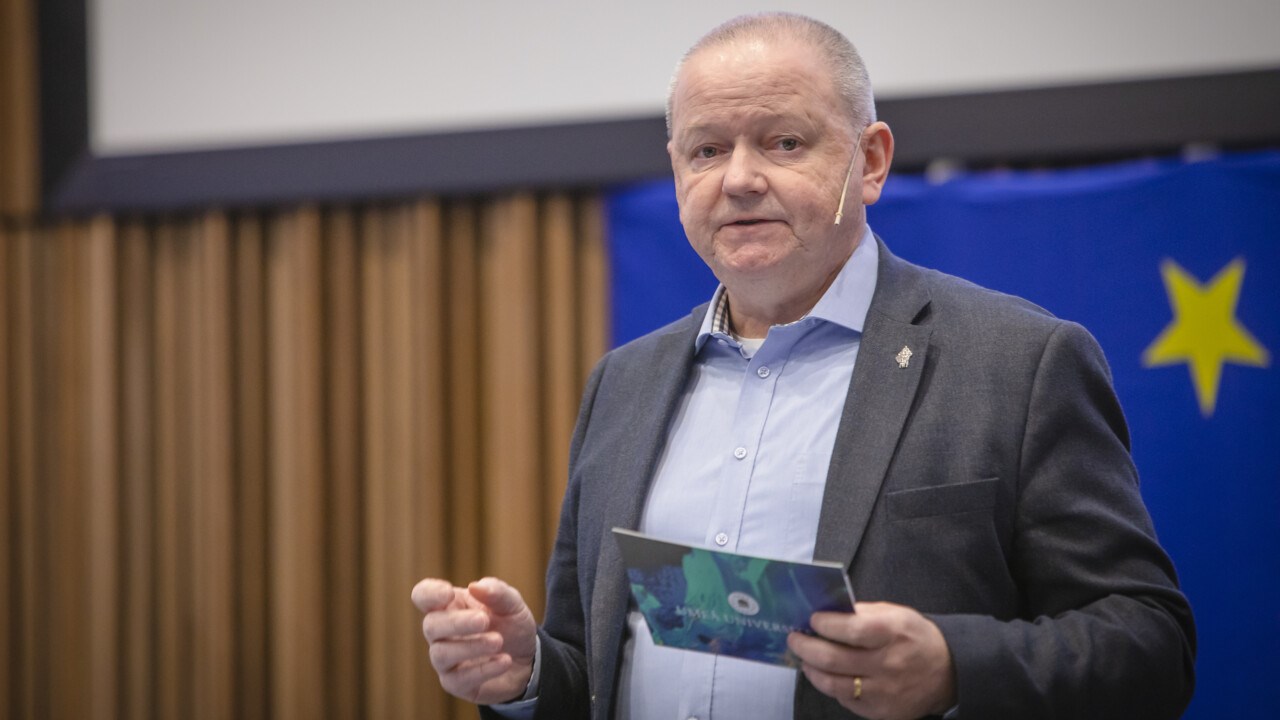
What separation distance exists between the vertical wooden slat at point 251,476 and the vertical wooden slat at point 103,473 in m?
0.36

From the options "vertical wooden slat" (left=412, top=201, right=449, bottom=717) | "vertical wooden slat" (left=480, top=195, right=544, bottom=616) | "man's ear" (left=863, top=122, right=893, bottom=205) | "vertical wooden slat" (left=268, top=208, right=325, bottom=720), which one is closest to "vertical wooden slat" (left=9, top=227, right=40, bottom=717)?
"vertical wooden slat" (left=268, top=208, right=325, bottom=720)

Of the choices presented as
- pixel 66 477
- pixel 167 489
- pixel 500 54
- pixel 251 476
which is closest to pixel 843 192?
pixel 500 54

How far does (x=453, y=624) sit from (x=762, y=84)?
2.81 ft

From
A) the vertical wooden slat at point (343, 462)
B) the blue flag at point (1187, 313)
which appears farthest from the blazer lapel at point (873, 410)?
the vertical wooden slat at point (343, 462)

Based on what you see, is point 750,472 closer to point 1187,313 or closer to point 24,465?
point 1187,313

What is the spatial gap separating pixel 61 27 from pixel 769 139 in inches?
101

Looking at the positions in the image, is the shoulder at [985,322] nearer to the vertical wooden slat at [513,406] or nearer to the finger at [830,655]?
the finger at [830,655]

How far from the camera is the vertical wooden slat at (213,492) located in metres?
3.16

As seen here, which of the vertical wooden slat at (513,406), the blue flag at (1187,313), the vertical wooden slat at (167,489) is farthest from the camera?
the vertical wooden slat at (167,489)

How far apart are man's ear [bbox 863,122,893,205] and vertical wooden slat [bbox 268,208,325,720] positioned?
189 cm

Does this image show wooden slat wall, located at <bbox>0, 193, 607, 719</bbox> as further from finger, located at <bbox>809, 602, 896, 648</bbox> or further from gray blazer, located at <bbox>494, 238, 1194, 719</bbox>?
finger, located at <bbox>809, 602, 896, 648</bbox>

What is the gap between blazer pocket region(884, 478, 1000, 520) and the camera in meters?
1.43

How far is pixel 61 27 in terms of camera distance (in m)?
3.31

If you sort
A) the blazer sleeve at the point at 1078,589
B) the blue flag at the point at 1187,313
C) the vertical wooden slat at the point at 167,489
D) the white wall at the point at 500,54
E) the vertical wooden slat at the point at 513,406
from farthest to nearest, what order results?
1. the vertical wooden slat at the point at 167,489
2. the vertical wooden slat at the point at 513,406
3. the white wall at the point at 500,54
4. the blue flag at the point at 1187,313
5. the blazer sleeve at the point at 1078,589
